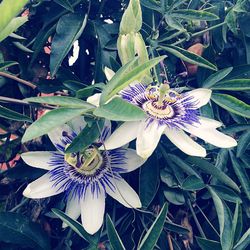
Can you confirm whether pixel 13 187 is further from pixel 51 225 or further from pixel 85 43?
pixel 85 43

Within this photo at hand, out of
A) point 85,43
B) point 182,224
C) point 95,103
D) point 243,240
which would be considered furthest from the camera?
point 85,43

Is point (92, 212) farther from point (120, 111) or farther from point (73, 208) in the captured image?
point (120, 111)

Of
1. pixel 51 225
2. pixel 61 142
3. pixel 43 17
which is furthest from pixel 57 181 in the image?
pixel 43 17

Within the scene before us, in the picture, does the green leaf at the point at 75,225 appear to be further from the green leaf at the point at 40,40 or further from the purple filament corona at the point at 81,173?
the green leaf at the point at 40,40

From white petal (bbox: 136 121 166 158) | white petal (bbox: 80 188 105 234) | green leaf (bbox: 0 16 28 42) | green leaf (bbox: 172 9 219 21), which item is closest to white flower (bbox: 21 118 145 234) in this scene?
white petal (bbox: 80 188 105 234)

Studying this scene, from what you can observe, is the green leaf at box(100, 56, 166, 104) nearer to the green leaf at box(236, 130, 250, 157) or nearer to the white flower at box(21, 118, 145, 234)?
the white flower at box(21, 118, 145, 234)

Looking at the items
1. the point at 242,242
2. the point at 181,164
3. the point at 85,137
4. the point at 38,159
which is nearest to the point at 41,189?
the point at 38,159

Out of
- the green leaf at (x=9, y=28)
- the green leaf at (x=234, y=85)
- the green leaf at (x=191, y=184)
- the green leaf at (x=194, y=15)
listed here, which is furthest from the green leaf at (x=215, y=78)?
the green leaf at (x=9, y=28)
